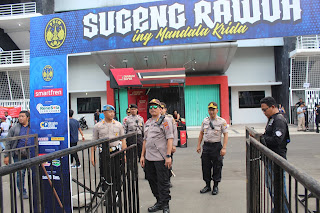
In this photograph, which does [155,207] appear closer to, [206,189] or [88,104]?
[206,189]

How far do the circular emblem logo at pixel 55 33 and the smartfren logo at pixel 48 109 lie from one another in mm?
1097

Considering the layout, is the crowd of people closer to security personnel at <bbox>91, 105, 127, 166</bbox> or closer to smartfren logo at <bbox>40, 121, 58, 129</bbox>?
security personnel at <bbox>91, 105, 127, 166</bbox>

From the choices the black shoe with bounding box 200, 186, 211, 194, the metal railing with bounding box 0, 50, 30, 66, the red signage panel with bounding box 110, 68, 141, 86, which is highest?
the metal railing with bounding box 0, 50, 30, 66

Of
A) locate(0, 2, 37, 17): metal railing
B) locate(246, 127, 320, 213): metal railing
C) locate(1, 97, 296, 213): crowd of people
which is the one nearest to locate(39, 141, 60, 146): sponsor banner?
locate(1, 97, 296, 213): crowd of people

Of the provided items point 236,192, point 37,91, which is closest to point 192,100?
point 236,192

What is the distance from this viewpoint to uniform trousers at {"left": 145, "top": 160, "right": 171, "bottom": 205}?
408cm

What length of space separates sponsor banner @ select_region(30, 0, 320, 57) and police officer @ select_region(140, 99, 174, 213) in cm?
138

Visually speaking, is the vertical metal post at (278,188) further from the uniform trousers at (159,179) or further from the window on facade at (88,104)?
the window on facade at (88,104)

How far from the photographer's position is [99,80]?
810 inches

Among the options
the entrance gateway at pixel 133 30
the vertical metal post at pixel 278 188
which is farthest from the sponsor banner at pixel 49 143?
the vertical metal post at pixel 278 188

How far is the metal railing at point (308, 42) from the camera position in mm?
16547

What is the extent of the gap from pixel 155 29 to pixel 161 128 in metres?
1.81

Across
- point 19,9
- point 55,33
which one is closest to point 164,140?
point 55,33

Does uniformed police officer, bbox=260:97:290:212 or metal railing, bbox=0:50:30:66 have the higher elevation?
metal railing, bbox=0:50:30:66
